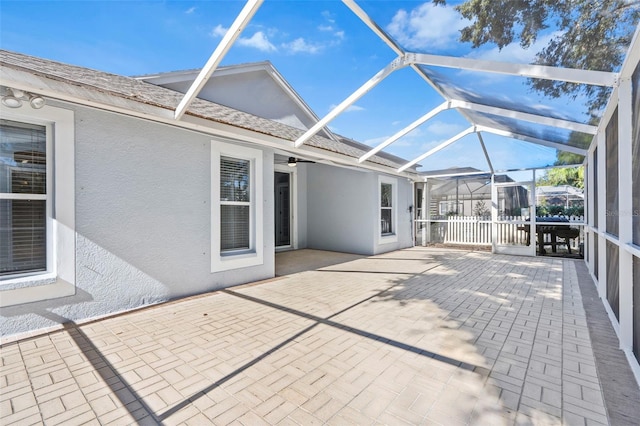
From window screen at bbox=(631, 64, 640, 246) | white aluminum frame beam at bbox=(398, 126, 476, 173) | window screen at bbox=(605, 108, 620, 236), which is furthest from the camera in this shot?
white aluminum frame beam at bbox=(398, 126, 476, 173)

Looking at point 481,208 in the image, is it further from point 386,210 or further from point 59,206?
point 59,206

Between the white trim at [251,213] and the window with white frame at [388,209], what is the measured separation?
556 centimetres

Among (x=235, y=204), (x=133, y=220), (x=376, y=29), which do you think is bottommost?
(x=133, y=220)

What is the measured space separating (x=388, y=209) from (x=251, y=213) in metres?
6.63

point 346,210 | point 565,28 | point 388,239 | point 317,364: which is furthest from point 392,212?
point 317,364

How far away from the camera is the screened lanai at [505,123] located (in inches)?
131

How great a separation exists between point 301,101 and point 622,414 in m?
9.68

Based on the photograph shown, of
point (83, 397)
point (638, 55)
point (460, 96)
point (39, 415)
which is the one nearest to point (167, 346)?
point (83, 397)

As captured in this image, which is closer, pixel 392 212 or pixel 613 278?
pixel 613 278

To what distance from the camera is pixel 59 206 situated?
13.2 ft

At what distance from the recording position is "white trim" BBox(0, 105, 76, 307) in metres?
3.95

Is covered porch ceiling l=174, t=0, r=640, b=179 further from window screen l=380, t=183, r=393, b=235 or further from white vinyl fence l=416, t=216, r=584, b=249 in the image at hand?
white vinyl fence l=416, t=216, r=584, b=249

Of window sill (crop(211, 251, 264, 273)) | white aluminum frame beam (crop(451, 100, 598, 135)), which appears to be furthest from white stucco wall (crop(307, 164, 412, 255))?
window sill (crop(211, 251, 264, 273))

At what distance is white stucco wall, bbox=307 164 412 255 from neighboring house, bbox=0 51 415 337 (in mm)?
3342
